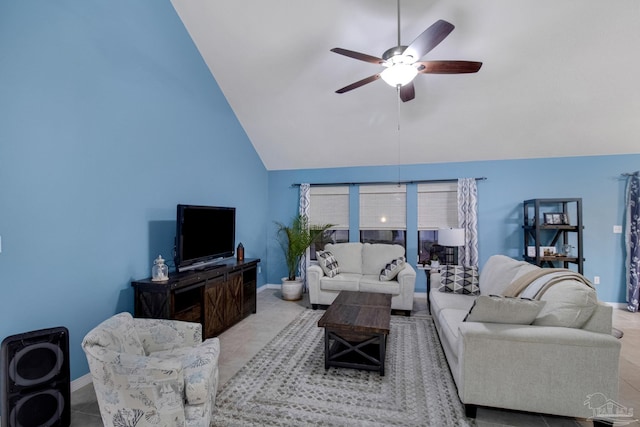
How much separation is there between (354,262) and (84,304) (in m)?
3.63

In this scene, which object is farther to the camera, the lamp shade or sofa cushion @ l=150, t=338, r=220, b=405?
the lamp shade

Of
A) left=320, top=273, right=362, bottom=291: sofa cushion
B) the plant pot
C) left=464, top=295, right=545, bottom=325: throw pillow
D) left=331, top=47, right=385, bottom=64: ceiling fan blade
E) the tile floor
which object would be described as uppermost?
left=331, top=47, right=385, bottom=64: ceiling fan blade

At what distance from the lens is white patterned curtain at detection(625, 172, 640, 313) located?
4.42 m

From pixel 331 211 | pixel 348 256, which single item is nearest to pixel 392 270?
pixel 348 256

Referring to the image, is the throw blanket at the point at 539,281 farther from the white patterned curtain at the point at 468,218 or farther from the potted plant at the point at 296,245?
the potted plant at the point at 296,245

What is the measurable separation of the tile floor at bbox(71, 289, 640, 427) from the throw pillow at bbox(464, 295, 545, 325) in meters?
0.66

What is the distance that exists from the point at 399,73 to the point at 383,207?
3.46 meters

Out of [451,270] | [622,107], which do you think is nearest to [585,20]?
[622,107]

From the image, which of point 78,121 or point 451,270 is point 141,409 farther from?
point 451,270

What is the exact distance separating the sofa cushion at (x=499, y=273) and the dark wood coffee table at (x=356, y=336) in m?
1.27

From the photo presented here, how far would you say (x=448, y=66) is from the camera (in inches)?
95.4

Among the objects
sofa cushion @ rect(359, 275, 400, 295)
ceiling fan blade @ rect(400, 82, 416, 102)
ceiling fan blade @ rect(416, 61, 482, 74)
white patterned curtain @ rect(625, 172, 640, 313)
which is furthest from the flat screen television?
white patterned curtain @ rect(625, 172, 640, 313)

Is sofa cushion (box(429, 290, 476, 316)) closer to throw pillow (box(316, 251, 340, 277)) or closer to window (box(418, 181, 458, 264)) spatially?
throw pillow (box(316, 251, 340, 277))

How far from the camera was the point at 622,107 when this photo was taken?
3846 mm
